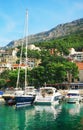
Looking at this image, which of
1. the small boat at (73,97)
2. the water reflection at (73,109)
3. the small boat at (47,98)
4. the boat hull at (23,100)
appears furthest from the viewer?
the small boat at (73,97)

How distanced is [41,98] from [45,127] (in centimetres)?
2510

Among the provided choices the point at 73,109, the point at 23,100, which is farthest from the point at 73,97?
the point at 23,100

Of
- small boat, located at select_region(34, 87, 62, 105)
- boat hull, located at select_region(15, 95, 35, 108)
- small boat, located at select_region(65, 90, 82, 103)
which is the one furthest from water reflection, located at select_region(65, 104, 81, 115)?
small boat, located at select_region(65, 90, 82, 103)

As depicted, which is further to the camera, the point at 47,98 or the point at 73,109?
the point at 47,98

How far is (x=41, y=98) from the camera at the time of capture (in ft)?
196

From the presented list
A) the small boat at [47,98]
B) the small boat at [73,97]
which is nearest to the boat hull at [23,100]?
the small boat at [47,98]

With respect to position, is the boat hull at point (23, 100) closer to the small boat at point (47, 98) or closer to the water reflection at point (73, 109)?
the small boat at point (47, 98)

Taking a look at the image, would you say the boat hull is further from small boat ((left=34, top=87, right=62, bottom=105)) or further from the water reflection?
the water reflection

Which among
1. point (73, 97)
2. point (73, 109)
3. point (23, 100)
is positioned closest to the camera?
point (73, 109)

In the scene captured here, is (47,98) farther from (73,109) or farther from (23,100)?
(73,109)

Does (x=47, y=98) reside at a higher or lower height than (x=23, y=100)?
higher

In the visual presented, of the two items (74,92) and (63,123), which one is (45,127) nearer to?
(63,123)

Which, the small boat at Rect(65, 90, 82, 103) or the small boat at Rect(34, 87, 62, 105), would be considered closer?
the small boat at Rect(34, 87, 62, 105)

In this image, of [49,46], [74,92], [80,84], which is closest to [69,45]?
[49,46]
